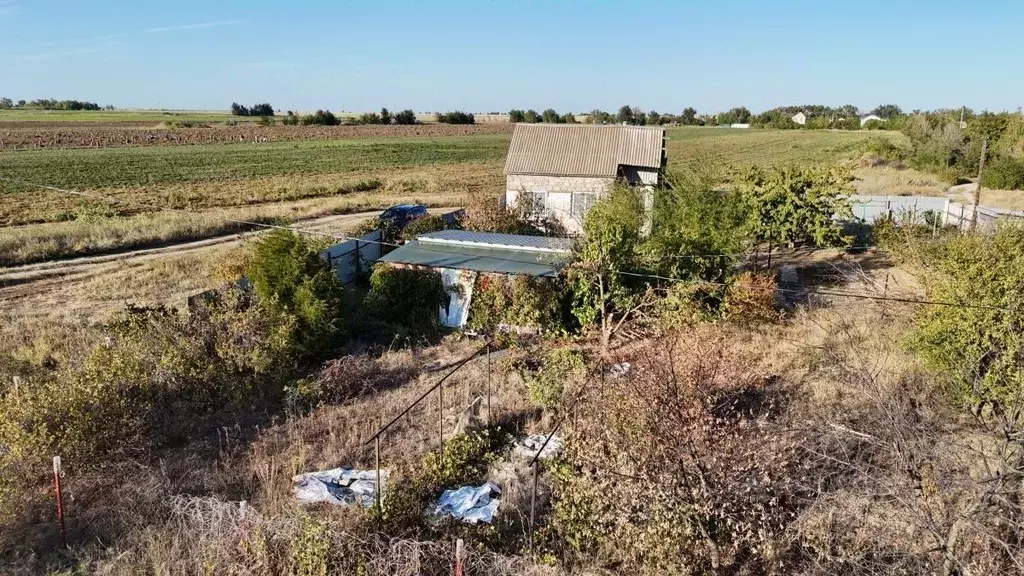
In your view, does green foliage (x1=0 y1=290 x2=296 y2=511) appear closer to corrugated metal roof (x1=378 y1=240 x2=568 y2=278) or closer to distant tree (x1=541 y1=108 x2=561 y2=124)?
corrugated metal roof (x1=378 y1=240 x2=568 y2=278)

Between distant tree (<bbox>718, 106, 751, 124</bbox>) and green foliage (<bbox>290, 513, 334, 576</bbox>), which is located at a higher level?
distant tree (<bbox>718, 106, 751, 124</bbox>)

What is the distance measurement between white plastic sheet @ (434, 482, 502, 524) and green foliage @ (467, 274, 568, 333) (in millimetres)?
6710

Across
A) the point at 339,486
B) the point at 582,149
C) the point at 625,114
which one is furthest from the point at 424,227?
the point at 625,114

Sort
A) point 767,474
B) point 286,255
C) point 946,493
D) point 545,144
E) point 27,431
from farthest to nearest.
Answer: point 545,144
point 286,255
point 27,431
point 767,474
point 946,493

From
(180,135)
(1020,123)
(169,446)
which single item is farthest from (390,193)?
(180,135)

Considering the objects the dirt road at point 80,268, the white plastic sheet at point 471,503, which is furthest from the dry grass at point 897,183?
the white plastic sheet at point 471,503

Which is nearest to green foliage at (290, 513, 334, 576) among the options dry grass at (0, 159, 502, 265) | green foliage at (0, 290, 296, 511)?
green foliage at (0, 290, 296, 511)

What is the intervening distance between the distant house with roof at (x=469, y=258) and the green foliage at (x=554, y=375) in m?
2.91

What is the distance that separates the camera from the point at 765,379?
12539mm

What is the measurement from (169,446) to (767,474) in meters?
9.29

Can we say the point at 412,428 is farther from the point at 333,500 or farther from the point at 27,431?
the point at 27,431

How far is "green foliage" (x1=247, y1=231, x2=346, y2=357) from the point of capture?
1401 cm

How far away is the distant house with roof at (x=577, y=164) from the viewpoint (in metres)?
25.4

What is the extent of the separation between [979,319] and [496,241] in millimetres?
12114
